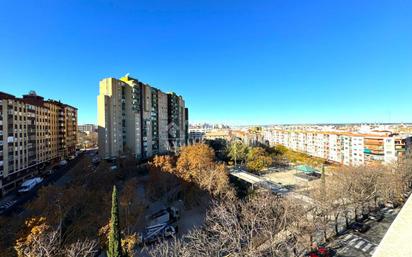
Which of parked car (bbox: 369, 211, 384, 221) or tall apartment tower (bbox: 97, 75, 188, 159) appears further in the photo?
tall apartment tower (bbox: 97, 75, 188, 159)

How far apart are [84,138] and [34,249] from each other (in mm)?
109257

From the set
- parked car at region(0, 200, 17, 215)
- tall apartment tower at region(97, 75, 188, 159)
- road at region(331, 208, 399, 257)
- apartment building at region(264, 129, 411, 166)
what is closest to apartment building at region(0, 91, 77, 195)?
parked car at region(0, 200, 17, 215)

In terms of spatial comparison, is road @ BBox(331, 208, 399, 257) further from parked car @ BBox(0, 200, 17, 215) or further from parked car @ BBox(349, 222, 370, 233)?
parked car @ BBox(0, 200, 17, 215)

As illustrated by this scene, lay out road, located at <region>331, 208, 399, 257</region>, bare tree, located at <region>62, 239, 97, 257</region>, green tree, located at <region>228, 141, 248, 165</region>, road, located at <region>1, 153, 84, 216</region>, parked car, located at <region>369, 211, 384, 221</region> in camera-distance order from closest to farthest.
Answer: bare tree, located at <region>62, 239, 97, 257</region>, road, located at <region>331, 208, 399, 257</region>, road, located at <region>1, 153, 84, 216</region>, parked car, located at <region>369, 211, 384, 221</region>, green tree, located at <region>228, 141, 248, 165</region>

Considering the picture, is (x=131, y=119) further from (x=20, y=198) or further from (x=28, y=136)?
(x=20, y=198)

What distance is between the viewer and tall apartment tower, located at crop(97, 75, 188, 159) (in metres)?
46.2

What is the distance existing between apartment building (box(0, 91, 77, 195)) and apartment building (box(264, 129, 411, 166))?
65770 millimetres

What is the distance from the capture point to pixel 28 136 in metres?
39.9

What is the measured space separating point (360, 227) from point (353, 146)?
42.0 meters

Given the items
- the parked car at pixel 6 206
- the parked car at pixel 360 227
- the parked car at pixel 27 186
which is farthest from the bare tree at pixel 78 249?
the parked car at pixel 27 186

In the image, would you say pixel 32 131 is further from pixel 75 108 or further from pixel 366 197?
pixel 366 197

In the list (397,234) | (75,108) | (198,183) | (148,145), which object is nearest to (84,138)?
(75,108)

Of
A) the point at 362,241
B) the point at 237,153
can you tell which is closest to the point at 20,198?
the point at 362,241

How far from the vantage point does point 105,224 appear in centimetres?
1648
